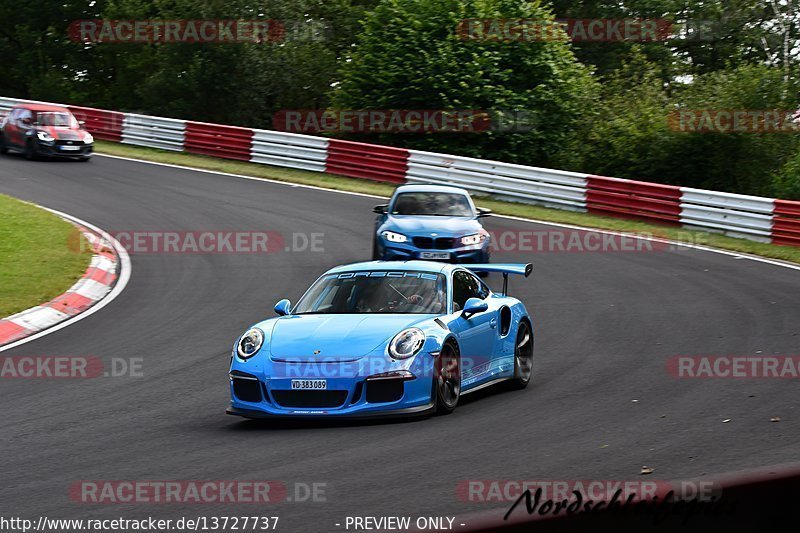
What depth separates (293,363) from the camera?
9.07 metres

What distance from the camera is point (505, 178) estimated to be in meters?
27.8

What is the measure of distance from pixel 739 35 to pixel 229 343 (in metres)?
41.5

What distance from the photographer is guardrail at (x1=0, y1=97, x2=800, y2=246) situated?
926 inches

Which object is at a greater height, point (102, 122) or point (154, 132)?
point (102, 122)

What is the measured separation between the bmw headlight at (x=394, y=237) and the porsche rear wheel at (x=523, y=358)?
20.7ft

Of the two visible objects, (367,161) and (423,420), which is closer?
(423,420)

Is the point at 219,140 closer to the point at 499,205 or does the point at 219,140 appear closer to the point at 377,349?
the point at 499,205

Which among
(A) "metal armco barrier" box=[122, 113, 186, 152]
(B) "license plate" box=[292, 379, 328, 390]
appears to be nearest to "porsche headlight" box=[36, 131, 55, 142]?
(A) "metal armco barrier" box=[122, 113, 186, 152]

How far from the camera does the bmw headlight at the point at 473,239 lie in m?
17.8

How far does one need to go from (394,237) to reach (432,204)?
1.37 m

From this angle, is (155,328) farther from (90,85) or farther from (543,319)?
(90,85)

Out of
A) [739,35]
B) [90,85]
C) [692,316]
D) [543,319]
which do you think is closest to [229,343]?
[543,319]

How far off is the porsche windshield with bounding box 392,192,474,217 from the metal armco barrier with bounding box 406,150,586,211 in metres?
8.04

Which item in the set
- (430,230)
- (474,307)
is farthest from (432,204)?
(474,307)
